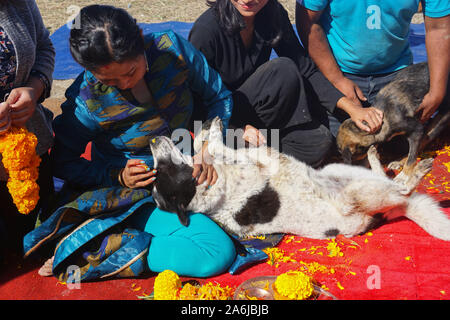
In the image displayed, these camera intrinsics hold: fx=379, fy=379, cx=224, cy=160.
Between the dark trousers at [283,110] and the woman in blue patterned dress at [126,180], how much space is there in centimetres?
79

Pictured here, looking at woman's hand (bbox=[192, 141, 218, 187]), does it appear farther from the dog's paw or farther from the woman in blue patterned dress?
the dog's paw

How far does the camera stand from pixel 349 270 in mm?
2848

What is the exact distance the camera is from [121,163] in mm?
3158

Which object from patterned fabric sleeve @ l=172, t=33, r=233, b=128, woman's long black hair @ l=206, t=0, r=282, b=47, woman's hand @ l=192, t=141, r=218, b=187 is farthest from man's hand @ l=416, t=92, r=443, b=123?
woman's hand @ l=192, t=141, r=218, b=187

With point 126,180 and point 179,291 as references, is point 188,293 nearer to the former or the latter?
point 179,291

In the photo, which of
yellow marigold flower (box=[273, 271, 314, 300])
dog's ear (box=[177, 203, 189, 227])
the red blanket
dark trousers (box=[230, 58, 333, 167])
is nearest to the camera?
yellow marigold flower (box=[273, 271, 314, 300])

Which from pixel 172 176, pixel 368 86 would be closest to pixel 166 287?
pixel 172 176

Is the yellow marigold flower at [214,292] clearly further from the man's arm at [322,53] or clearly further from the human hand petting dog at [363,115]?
the man's arm at [322,53]

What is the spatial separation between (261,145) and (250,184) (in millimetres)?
460

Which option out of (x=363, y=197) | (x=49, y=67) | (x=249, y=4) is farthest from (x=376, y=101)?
(x=49, y=67)

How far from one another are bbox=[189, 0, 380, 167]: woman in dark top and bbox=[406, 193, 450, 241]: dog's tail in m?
0.91

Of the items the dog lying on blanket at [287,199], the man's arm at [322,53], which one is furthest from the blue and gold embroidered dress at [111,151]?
the man's arm at [322,53]

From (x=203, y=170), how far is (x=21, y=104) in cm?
135

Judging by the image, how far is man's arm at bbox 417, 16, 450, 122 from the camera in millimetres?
3879
